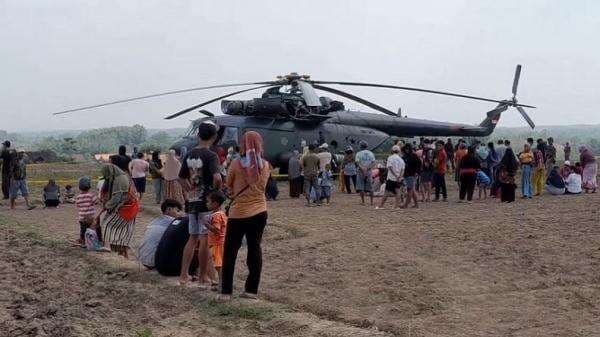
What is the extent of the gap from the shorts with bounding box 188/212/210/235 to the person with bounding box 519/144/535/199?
37.3 ft

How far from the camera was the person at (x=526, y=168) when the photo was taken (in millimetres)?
17078

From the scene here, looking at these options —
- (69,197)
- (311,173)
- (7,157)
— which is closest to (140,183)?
(69,197)

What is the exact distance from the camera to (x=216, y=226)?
7.63 meters

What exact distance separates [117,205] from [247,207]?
2.87m

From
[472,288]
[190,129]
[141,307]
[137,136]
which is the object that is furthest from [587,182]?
[137,136]

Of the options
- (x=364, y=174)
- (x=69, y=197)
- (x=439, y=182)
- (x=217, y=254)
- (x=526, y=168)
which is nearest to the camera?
(x=217, y=254)

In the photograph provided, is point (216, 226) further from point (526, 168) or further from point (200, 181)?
point (526, 168)

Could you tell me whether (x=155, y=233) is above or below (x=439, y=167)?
below

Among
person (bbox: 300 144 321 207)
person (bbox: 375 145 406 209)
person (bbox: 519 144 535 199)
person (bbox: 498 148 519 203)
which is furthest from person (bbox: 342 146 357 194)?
person (bbox: 519 144 535 199)

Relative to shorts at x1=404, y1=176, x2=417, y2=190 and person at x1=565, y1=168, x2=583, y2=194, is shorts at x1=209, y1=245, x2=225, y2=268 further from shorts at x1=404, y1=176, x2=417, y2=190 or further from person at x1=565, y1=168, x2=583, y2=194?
person at x1=565, y1=168, x2=583, y2=194

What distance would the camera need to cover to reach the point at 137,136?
8875cm

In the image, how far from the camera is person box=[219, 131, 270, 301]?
6.98m

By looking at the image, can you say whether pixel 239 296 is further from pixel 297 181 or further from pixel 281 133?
pixel 281 133

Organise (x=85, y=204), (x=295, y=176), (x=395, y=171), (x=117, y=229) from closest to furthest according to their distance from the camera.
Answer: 1. (x=117, y=229)
2. (x=85, y=204)
3. (x=395, y=171)
4. (x=295, y=176)
